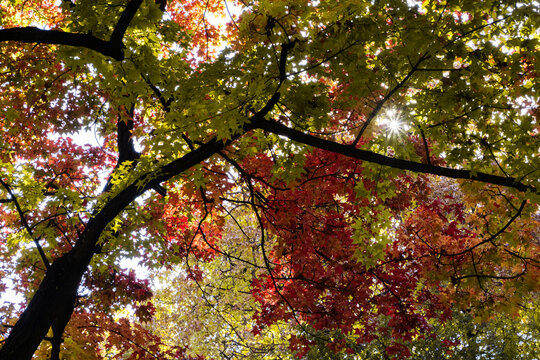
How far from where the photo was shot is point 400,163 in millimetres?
3736

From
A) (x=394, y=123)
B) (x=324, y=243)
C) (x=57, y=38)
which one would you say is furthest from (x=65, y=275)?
(x=394, y=123)

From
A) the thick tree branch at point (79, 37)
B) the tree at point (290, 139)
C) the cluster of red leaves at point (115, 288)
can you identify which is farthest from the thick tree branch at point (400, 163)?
the cluster of red leaves at point (115, 288)

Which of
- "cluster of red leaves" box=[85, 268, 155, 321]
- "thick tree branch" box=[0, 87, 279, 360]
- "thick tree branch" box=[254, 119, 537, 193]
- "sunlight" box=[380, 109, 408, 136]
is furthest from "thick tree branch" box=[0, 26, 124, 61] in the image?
"cluster of red leaves" box=[85, 268, 155, 321]

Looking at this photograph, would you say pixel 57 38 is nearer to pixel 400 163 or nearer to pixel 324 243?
pixel 400 163

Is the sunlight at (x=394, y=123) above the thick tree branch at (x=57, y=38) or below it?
above

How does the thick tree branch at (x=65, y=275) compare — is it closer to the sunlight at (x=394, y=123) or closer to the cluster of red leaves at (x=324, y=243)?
the sunlight at (x=394, y=123)

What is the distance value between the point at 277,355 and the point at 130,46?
33.4 feet

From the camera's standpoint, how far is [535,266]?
500cm

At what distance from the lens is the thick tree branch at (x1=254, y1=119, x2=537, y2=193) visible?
11.8 feet

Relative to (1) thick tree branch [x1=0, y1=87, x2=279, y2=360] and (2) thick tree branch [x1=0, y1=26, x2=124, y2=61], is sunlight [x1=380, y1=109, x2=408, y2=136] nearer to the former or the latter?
(1) thick tree branch [x1=0, y1=87, x2=279, y2=360]

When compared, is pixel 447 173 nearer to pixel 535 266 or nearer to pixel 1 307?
pixel 535 266

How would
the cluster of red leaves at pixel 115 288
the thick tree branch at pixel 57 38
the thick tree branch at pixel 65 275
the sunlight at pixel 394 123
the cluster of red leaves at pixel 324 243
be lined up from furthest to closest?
1. the cluster of red leaves at pixel 115 288
2. the cluster of red leaves at pixel 324 243
3. the sunlight at pixel 394 123
4. the thick tree branch at pixel 65 275
5. the thick tree branch at pixel 57 38

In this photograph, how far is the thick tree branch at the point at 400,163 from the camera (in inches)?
141

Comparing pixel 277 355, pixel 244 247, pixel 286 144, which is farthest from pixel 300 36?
pixel 244 247
